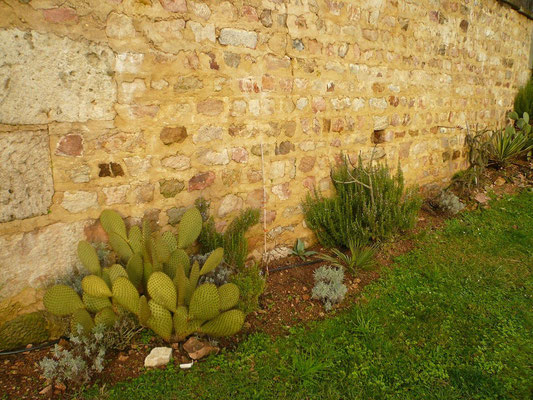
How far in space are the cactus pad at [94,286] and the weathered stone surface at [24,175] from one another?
1.79ft

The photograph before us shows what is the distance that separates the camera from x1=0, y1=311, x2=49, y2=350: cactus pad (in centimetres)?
227

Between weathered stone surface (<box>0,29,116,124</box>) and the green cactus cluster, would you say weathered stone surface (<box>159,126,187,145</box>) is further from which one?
the green cactus cluster

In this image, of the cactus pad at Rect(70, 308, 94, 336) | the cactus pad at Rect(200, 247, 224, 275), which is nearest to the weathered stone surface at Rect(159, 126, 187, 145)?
the cactus pad at Rect(200, 247, 224, 275)

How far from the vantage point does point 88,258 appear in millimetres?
2309

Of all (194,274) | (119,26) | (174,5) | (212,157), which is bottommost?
(194,274)

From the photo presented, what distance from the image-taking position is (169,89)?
2.65 metres

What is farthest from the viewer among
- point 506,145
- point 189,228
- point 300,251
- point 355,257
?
point 506,145

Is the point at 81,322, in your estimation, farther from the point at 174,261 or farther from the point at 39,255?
the point at 174,261

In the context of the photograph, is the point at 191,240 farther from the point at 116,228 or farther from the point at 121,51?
the point at 121,51

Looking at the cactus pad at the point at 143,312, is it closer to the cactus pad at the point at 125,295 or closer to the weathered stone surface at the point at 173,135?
the cactus pad at the point at 125,295

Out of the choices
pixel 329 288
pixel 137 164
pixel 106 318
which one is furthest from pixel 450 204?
pixel 106 318

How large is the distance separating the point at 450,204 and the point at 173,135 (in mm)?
3529

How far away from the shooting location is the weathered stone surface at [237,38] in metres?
2.84

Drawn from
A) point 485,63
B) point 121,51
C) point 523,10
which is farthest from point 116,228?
point 523,10
